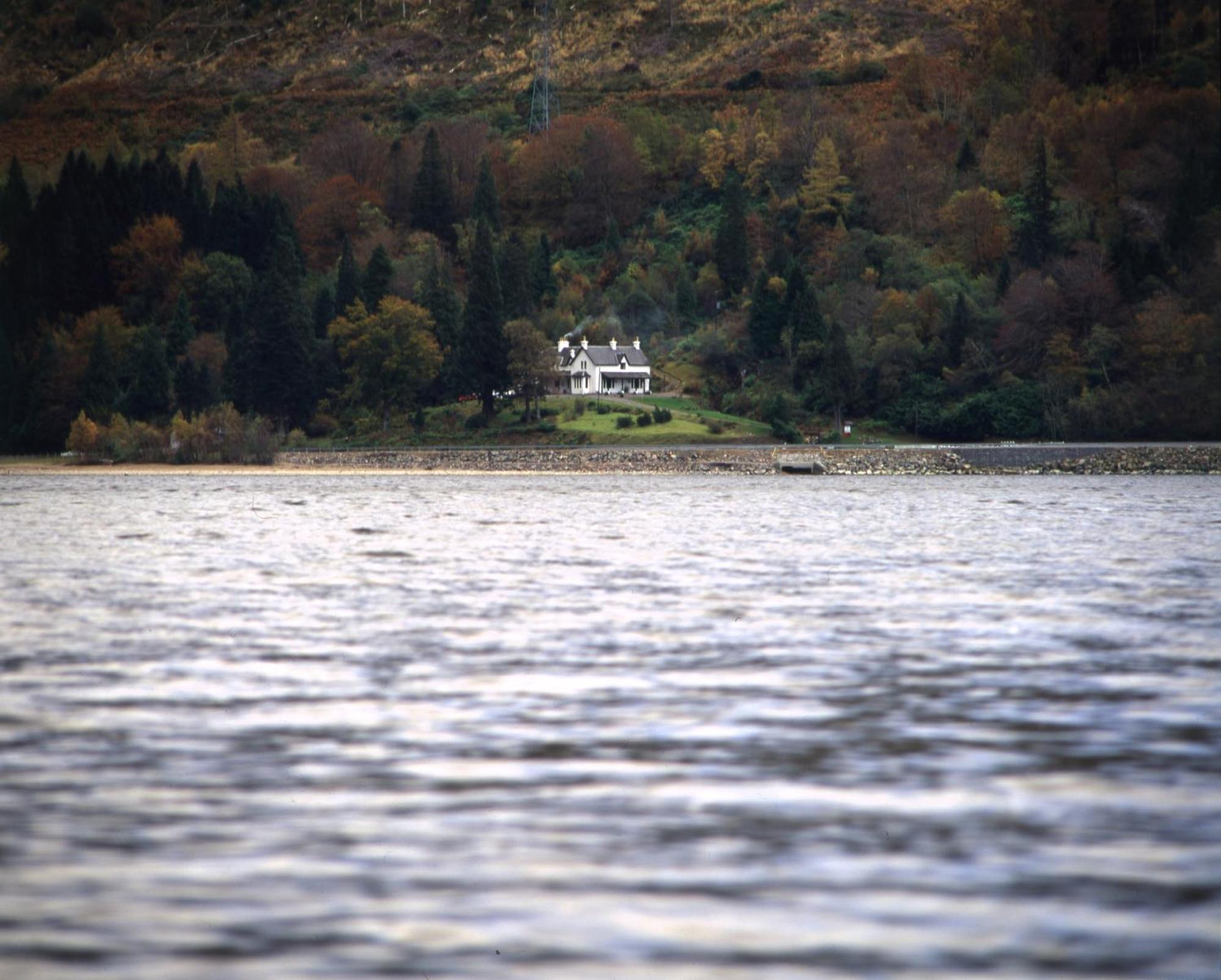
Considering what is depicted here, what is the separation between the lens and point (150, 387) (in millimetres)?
120938

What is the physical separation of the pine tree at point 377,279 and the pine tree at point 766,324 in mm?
31950

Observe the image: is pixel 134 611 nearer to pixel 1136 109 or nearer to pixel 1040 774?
pixel 1040 774

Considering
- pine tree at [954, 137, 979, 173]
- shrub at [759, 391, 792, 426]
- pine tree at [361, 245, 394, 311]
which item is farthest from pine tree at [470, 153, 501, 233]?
shrub at [759, 391, 792, 426]

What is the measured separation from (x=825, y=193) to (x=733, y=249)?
14609 mm

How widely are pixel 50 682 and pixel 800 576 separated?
17372 millimetres

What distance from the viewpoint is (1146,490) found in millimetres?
76688

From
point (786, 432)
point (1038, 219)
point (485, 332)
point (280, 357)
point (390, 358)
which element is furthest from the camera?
point (1038, 219)

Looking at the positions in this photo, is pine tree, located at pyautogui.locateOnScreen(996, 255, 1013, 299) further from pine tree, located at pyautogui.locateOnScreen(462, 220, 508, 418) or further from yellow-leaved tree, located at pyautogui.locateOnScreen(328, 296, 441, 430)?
yellow-leaved tree, located at pyautogui.locateOnScreen(328, 296, 441, 430)

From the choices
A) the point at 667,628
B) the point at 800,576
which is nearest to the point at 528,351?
the point at 800,576

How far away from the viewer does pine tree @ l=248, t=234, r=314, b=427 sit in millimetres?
123438

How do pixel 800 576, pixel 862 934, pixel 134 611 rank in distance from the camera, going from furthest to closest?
1. pixel 800 576
2. pixel 134 611
3. pixel 862 934

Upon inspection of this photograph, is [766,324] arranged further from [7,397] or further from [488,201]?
[7,397]

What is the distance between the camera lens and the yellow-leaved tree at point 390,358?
4852 inches

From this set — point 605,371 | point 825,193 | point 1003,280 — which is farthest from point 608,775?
point 825,193
